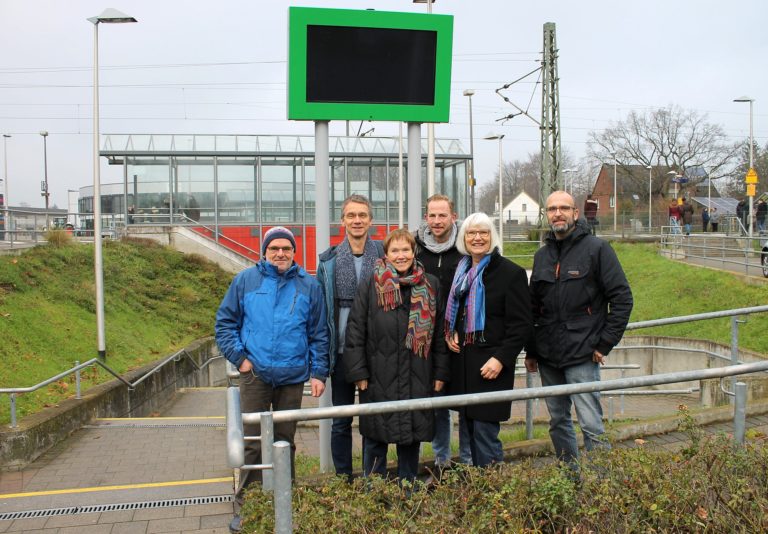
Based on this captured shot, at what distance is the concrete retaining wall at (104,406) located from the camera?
700 cm

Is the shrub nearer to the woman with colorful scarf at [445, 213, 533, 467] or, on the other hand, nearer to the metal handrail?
the metal handrail

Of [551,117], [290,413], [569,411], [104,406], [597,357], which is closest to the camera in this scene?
[290,413]

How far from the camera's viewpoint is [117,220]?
26047 millimetres

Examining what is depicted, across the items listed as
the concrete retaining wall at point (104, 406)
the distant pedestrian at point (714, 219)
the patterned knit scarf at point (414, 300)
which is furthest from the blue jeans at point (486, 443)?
the distant pedestrian at point (714, 219)

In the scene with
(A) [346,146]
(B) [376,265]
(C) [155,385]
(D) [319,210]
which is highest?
(A) [346,146]

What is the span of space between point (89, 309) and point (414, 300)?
470 inches

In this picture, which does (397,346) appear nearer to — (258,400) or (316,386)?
(316,386)

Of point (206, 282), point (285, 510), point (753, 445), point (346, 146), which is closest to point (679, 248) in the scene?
point (346, 146)

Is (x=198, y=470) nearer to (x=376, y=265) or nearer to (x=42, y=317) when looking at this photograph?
(x=376, y=265)

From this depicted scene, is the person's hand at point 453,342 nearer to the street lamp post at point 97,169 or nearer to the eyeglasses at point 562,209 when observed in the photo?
the eyeglasses at point 562,209

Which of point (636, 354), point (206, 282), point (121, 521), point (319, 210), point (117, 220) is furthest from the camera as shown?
point (117, 220)

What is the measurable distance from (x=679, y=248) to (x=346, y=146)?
13.6 metres

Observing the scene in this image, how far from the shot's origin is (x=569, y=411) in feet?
14.1

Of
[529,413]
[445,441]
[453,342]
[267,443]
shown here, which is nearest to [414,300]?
[453,342]
